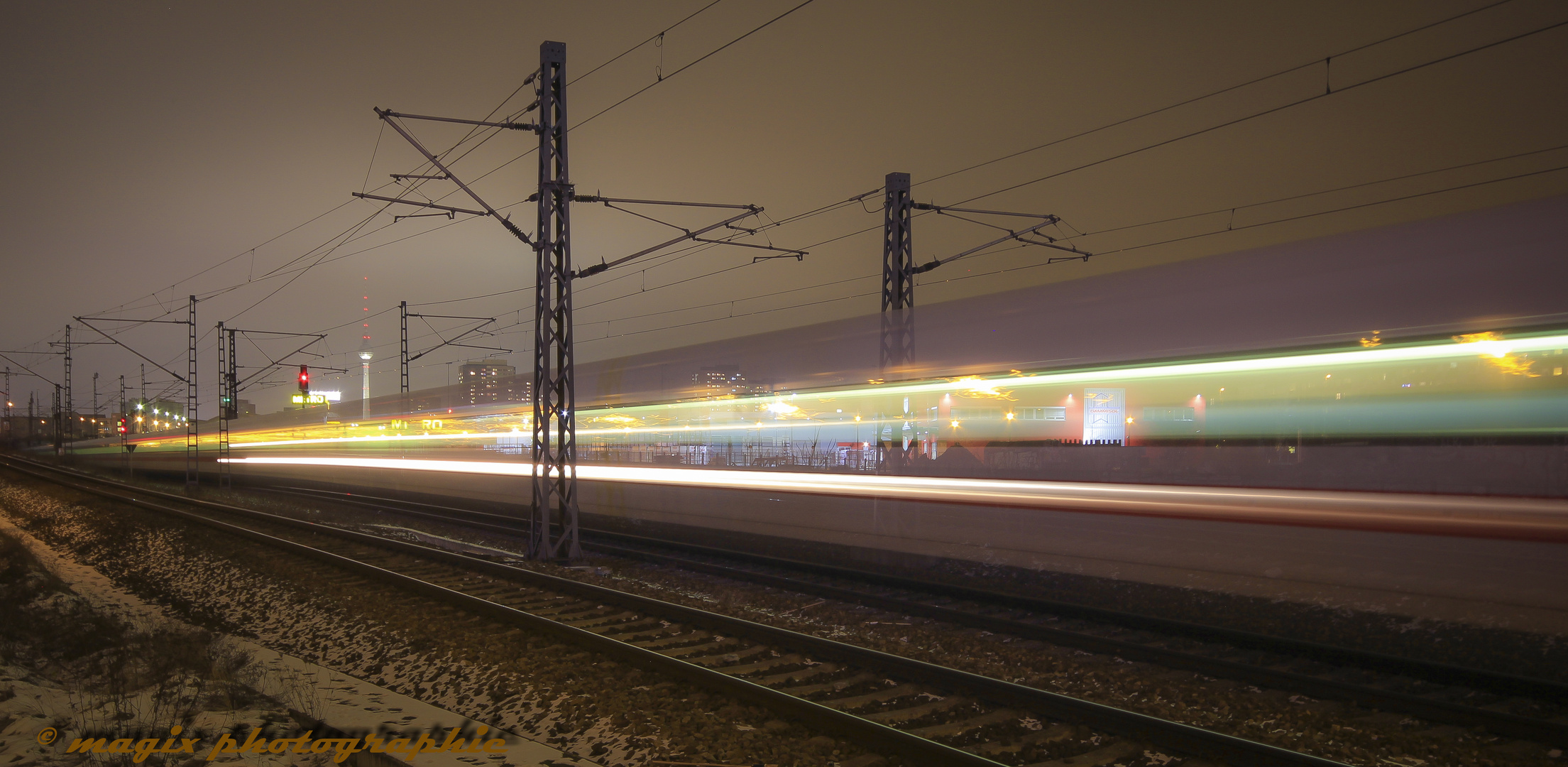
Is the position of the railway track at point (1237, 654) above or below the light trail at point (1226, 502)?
below

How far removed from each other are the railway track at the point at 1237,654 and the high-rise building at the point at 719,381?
5241mm

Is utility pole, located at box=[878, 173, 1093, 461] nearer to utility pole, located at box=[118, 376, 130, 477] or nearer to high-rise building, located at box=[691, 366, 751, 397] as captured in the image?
high-rise building, located at box=[691, 366, 751, 397]

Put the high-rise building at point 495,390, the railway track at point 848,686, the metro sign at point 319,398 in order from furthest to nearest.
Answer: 1. the metro sign at point 319,398
2. the high-rise building at point 495,390
3. the railway track at point 848,686

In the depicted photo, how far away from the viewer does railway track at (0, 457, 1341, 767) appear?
5270 mm

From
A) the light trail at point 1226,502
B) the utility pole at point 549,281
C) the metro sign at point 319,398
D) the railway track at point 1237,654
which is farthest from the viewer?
the metro sign at point 319,398

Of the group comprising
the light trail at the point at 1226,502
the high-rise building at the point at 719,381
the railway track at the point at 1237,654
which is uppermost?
the high-rise building at the point at 719,381

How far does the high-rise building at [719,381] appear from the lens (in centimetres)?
1638

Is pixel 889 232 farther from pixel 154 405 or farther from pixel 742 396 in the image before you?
pixel 154 405

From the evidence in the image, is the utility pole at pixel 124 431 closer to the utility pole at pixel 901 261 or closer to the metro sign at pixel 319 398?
the metro sign at pixel 319 398

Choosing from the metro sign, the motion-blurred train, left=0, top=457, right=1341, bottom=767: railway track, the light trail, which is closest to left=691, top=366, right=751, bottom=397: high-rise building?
the motion-blurred train

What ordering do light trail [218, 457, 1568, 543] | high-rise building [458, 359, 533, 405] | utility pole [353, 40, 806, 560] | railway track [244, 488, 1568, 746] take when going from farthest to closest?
high-rise building [458, 359, 533, 405] < utility pole [353, 40, 806, 560] < light trail [218, 457, 1568, 543] < railway track [244, 488, 1568, 746]

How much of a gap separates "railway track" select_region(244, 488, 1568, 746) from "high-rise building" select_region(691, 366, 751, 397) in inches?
206

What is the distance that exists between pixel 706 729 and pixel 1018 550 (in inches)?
278

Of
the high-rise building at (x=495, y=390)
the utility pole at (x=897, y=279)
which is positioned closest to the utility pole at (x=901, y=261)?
the utility pole at (x=897, y=279)
